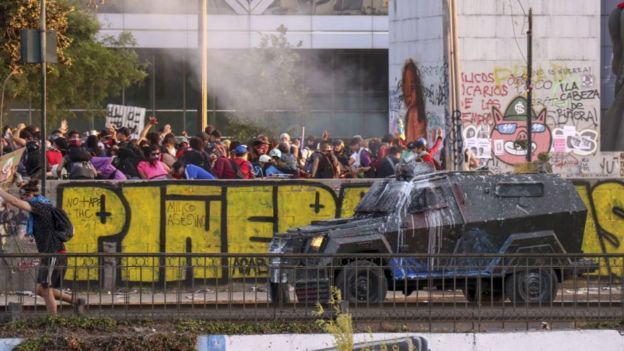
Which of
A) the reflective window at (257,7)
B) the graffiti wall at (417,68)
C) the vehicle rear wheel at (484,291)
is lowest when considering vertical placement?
the vehicle rear wheel at (484,291)

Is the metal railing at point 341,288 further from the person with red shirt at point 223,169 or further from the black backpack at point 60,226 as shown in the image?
the person with red shirt at point 223,169

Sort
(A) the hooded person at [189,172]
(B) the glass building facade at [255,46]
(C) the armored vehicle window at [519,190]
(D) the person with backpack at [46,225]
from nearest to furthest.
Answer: (D) the person with backpack at [46,225] < (C) the armored vehicle window at [519,190] < (A) the hooded person at [189,172] < (B) the glass building facade at [255,46]

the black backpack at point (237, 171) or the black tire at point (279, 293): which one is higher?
the black backpack at point (237, 171)

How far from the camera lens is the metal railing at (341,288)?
11.7 metres

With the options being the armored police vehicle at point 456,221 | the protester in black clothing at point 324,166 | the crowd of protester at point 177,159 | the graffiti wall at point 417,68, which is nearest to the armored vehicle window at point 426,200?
the armored police vehicle at point 456,221

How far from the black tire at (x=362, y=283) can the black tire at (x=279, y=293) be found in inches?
18.4

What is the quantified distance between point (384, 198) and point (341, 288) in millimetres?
3767

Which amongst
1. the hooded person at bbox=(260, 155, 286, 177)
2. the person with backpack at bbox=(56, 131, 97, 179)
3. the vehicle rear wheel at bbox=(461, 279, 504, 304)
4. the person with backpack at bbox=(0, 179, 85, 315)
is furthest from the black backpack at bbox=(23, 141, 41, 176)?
the vehicle rear wheel at bbox=(461, 279, 504, 304)

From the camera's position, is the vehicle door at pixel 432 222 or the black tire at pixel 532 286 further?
the vehicle door at pixel 432 222

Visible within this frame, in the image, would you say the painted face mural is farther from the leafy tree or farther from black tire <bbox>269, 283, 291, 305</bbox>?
black tire <bbox>269, 283, 291, 305</bbox>

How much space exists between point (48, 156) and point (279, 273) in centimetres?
829

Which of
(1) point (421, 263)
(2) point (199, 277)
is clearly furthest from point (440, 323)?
(2) point (199, 277)

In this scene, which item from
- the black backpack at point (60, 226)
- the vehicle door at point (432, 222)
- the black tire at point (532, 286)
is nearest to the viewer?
the black tire at point (532, 286)

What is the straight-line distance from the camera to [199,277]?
40.0ft
